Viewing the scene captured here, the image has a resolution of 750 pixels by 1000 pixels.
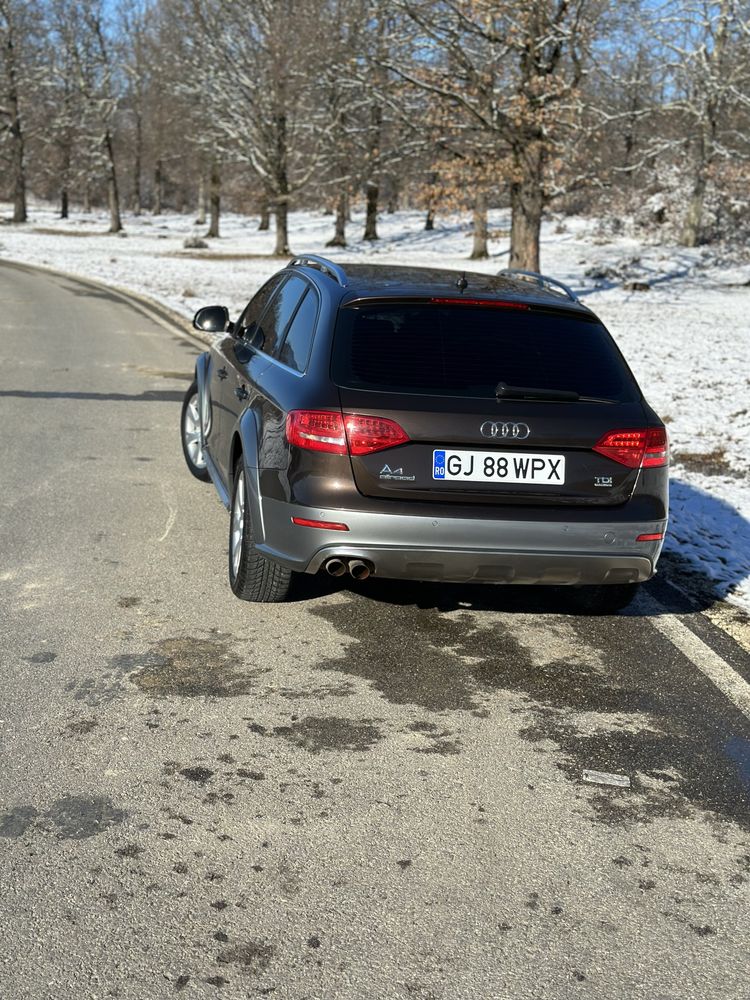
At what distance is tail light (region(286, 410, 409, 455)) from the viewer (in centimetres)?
466

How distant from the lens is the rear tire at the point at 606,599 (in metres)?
5.61

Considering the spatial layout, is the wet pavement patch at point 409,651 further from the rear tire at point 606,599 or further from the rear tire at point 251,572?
the rear tire at point 606,599

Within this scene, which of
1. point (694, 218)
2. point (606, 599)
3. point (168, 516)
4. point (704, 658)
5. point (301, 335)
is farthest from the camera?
point (694, 218)

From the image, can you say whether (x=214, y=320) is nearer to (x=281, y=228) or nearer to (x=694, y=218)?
(x=694, y=218)

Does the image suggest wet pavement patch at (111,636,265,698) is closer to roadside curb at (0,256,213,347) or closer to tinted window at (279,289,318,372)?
tinted window at (279,289,318,372)

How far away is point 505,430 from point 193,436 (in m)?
4.02

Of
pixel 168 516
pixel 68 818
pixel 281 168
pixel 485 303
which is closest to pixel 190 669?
pixel 68 818

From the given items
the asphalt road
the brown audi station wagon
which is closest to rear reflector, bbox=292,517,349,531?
the brown audi station wagon

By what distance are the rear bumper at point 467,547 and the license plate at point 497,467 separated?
185 mm

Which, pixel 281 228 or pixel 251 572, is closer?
pixel 251 572

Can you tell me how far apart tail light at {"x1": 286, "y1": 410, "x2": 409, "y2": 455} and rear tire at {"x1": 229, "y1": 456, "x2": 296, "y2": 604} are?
0.71 metres

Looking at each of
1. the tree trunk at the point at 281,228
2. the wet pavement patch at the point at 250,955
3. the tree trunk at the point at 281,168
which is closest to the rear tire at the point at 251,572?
the wet pavement patch at the point at 250,955

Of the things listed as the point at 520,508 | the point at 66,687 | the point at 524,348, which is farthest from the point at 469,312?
the point at 66,687

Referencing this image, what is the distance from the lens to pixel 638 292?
28.5 meters
